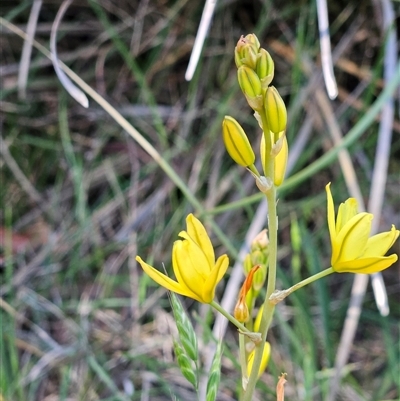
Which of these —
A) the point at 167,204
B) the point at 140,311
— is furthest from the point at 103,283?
the point at 167,204

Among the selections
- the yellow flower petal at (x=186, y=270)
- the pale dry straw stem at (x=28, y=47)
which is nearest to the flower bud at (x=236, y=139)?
the yellow flower petal at (x=186, y=270)

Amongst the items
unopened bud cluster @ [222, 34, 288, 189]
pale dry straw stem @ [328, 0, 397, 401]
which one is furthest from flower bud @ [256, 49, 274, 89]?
pale dry straw stem @ [328, 0, 397, 401]

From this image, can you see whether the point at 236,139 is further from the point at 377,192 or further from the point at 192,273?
the point at 377,192

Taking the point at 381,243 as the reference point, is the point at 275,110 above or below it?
above

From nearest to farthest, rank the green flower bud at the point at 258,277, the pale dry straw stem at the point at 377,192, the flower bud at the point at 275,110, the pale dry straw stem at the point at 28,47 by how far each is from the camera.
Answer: the flower bud at the point at 275,110 < the green flower bud at the point at 258,277 < the pale dry straw stem at the point at 377,192 < the pale dry straw stem at the point at 28,47

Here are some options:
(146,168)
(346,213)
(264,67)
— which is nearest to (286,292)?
(346,213)

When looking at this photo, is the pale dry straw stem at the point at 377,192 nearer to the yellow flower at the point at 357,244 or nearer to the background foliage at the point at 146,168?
the background foliage at the point at 146,168

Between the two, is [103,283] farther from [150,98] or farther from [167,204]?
[150,98]
